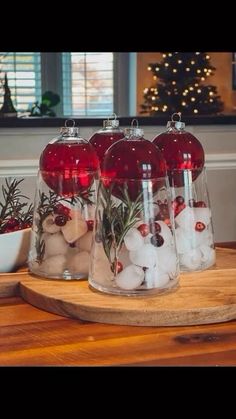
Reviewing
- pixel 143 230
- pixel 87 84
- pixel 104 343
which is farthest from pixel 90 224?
pixel 87 84

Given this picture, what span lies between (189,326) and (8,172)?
1780mm

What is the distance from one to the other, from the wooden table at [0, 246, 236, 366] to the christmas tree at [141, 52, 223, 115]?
4.65m

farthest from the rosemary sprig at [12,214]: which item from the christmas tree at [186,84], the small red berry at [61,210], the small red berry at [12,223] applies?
the christmas tree at [186,84]

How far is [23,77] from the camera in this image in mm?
6660

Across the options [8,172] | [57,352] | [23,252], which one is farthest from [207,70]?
[57,352]

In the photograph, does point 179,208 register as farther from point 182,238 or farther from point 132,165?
point 132,165

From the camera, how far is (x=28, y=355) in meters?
0.90

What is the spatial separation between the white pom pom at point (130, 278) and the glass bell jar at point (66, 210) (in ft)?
0.40

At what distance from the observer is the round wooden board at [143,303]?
101cm

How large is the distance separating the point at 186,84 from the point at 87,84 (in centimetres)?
156

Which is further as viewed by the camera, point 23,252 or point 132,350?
point 23,252

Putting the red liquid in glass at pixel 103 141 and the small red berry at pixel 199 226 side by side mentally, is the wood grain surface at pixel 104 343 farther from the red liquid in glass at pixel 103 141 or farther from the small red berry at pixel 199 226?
the red liquid in glass at pixel 103 141

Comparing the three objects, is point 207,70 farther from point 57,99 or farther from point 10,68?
point 10,68

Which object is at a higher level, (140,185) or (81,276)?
(140,185)
